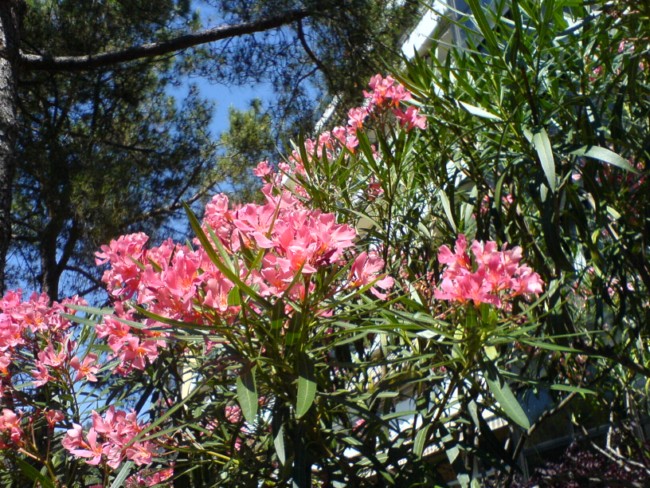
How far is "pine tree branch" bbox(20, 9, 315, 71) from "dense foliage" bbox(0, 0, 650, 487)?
2382 millimetres

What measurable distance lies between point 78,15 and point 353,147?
3906 mm

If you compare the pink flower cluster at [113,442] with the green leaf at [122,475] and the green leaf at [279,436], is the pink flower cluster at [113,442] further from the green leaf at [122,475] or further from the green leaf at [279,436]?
the green leaf at [279,436]

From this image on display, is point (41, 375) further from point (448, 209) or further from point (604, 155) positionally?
point (604, 155)

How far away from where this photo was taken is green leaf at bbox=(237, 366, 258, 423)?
3.37ft

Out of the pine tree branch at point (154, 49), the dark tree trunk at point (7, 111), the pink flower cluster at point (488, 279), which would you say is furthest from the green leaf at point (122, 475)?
the pine tree branch at point (154, 49)

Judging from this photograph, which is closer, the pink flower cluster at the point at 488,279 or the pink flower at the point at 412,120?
the pink flower cluster at the point at 488,279

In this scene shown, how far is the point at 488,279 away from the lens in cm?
119

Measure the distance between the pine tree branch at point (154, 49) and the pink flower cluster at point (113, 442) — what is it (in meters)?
3.24

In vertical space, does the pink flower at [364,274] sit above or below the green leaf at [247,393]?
above

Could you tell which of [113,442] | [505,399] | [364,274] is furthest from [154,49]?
[505,399]

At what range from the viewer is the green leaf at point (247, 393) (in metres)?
1.03

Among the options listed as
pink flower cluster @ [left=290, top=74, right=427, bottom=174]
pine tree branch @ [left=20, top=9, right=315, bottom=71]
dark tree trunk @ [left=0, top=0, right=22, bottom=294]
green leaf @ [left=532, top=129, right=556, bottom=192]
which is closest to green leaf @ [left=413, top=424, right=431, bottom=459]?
green leaf @ [left=532, top=129, right=556, bottom=192]

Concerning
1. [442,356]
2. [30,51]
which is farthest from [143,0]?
[442,356]

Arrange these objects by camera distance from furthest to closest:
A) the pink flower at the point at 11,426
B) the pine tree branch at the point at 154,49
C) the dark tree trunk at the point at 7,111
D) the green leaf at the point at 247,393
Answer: the pine tree branch at the point at 154,49
the dark tree trunk at the point at 7,111
the pink flower at the point at 11,426
the green leaf at the point at 247,393
